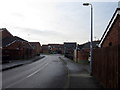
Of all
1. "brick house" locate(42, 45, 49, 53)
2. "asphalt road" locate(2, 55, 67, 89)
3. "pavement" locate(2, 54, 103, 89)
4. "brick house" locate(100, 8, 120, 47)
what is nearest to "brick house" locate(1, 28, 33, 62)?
"asphalt road" locate(2, 55, 67, 89)

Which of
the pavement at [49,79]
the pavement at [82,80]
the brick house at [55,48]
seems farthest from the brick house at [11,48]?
the brick house at [55,48]

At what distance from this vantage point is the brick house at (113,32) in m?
16.3

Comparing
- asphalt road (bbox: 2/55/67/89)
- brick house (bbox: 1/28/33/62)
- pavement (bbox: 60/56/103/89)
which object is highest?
brick house (bbox: 1/28/33/62)

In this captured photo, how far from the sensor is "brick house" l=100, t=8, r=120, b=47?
16.3 m

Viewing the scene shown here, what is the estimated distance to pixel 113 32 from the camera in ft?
58.3

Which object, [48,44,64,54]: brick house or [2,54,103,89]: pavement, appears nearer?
[2,54,103,89]: pavement

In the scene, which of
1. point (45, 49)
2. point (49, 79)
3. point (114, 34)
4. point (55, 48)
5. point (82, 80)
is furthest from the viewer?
point (55, 48)

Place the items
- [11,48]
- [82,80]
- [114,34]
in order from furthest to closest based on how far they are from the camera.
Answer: [11,48] → [114,34] → [82,80]

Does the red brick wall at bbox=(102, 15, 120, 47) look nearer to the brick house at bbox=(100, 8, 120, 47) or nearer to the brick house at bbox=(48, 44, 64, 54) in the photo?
the brick house at bbox=(100, 8, 120, 47)

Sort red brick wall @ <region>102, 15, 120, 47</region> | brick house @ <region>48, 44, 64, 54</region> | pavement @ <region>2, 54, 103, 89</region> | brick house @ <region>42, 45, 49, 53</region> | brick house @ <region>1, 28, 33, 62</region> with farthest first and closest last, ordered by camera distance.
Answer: brick house @ <region>48, 44, 64, 54</region>
brick house @ <region>42, 45, 49, 53</region>
brick house @ <region>1, 28, 33, 62</region>
red brick wall @ <region>102, 15, 120, 47</region>
pavement @ <region>2, 54, 103, 89</region>

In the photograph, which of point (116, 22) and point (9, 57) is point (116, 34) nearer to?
point (116, 22)

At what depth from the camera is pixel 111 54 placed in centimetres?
1088

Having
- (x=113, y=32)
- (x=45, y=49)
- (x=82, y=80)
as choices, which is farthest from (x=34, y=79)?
(x=45, y=49)

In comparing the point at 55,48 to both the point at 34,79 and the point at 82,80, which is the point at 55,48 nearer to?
the point at 34,79
